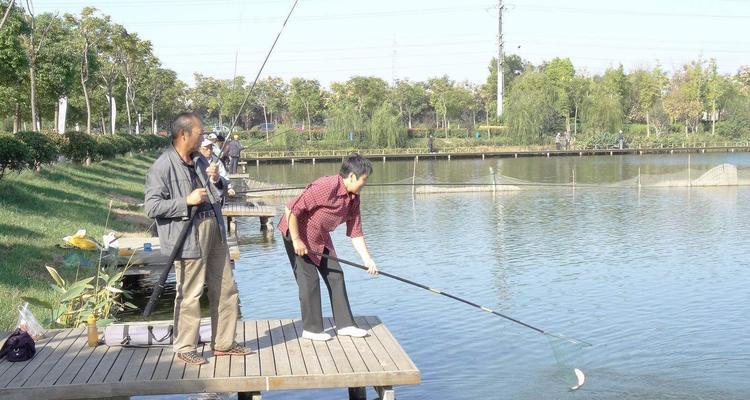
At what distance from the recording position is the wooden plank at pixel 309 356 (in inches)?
226

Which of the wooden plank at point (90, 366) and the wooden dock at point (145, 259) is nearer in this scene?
the wooden plank at point (90, 366)

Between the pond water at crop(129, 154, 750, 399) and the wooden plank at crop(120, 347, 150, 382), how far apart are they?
1601 millimetres

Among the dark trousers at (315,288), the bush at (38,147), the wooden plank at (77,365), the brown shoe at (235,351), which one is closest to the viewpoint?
the wooden plank at (77,365)

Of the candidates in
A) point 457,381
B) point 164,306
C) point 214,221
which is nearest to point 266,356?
point 214,221

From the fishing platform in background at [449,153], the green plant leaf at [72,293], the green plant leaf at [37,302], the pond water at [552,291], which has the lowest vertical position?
the pond water at [552,291]

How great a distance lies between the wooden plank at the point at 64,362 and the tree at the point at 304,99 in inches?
2986

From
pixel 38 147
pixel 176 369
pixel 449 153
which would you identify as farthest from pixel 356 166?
pixel 449 153

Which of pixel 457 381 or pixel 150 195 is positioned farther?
pixel 457 381

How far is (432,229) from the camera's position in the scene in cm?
1948

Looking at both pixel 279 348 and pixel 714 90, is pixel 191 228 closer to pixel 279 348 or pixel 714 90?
pixel 279 348

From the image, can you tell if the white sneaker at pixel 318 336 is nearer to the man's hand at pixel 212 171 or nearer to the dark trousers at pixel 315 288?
the dark trousers at pixel 315 288

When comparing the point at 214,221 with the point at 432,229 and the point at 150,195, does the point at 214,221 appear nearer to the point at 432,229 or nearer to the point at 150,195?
the point at 150,195

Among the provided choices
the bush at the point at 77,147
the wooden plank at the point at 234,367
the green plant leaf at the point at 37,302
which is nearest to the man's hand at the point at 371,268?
the wooden plank at the point at 234,367

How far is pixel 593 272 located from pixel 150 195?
9503 millimetres
